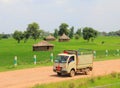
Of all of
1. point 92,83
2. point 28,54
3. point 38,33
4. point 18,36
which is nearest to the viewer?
point 92,83

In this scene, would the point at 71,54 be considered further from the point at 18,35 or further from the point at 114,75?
the point at 18,35

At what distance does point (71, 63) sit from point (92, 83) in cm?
468

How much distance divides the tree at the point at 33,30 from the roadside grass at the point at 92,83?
13625 centimetres

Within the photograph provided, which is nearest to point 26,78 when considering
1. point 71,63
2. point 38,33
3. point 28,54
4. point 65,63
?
point 65,63

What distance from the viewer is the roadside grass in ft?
64.0

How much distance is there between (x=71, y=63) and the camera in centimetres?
2583

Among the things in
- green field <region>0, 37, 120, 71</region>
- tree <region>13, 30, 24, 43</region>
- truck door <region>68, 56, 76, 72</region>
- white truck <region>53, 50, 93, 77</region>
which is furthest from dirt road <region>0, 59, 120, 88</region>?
tree <region>13, 30, 24, 43</region>

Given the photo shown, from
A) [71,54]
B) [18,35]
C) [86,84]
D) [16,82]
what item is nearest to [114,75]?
[71,54]

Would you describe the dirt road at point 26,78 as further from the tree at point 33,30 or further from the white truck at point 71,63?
the tree at point 33,30

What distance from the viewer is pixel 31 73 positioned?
27.8 m

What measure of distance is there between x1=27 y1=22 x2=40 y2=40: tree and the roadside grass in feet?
447

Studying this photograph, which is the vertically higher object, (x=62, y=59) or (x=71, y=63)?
(x=62, y=59)

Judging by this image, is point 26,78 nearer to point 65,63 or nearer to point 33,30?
point 65,63

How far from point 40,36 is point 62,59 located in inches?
5635
